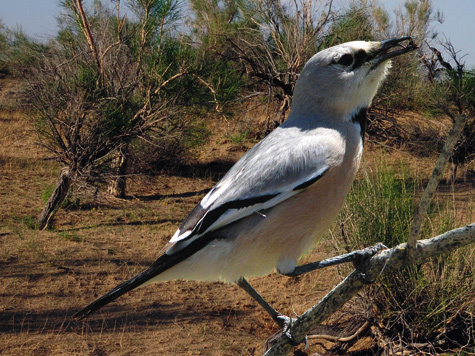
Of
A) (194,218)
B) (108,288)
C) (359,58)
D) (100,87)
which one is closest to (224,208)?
(194,218)

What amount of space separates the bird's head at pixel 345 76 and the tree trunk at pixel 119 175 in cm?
505

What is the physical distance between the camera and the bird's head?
7.35 ft

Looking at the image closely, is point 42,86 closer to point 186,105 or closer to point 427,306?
point 186,105

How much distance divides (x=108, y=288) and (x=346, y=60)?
386 centimetres

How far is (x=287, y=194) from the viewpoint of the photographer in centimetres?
216

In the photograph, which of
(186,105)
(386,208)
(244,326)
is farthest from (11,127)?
(386,208)

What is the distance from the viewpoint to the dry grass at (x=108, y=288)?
4391mm

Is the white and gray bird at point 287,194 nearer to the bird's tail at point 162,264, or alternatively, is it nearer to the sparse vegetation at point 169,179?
the bird's tail at point 162,264

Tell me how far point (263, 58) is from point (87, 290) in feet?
18.6

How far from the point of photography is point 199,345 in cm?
444

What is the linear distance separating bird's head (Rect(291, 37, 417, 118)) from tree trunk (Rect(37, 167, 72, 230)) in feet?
16.4

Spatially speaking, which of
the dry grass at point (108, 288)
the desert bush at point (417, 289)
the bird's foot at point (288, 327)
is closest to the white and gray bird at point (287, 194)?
the bird's foot at point (288, 327)

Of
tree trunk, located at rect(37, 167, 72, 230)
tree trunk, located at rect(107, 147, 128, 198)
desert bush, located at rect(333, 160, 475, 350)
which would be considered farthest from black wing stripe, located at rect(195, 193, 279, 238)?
tree trunk, located at rect(107, 147, 128, 198)

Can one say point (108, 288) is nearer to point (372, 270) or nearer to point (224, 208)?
point (224, 208)
